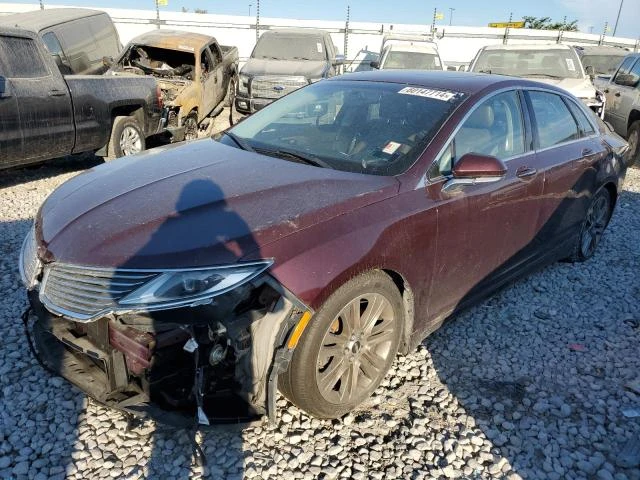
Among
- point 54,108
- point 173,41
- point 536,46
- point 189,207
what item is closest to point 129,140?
point 54,108

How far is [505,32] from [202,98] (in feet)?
52.9

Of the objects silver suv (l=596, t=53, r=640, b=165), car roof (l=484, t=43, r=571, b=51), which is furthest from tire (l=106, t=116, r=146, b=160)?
silver suv (l=596, t=53, r=640, b=165)

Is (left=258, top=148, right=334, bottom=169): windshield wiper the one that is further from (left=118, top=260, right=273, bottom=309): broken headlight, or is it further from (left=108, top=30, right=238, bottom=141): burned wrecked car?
(left=108, top=30, right=238, bottom=141): burned wrecked car

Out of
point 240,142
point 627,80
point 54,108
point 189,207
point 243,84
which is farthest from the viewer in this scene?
point 243,84

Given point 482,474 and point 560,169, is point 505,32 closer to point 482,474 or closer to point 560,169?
point 560,169

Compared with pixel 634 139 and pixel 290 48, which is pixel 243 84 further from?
pixel 634 139

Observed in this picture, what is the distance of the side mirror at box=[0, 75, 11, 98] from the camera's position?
573 cm

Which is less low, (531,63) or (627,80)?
(531,63)

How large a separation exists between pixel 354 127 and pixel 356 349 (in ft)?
4.69

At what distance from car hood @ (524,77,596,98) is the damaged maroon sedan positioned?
5756 mm

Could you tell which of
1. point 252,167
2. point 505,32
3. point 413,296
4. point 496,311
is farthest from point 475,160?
point 505,32

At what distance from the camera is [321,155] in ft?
10.5

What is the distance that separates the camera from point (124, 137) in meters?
7.39

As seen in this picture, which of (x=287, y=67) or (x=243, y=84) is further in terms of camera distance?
(x=287, y=67)
